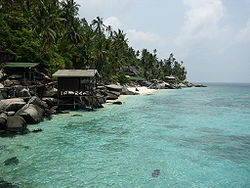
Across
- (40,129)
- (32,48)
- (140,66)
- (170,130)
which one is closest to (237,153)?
(170,130)

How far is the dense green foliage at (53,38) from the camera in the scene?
25.4 metres

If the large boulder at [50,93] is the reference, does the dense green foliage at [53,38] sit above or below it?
above

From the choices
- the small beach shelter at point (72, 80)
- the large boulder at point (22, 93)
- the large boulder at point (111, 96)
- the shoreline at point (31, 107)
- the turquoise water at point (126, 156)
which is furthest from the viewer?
the large boulder at point (111, 96)

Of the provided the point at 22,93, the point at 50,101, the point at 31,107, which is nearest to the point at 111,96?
the point at 50,101

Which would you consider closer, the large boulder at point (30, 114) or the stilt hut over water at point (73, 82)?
the large boulder at point (30, 114)

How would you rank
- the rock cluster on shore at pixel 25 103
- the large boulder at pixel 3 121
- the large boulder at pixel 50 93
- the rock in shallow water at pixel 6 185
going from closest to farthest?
the rock in shallow water at pixel 6 185 → the large boulder at pixel 3 121 → the rock cluster on shore at pixel 25 103 → the large boulder at pixel 50 93

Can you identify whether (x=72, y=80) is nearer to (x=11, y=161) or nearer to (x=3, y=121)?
(x=3, y=121)

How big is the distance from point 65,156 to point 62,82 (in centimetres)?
1413

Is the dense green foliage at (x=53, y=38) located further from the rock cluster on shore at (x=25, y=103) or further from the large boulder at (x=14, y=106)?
the large boulder at (x=14, y=106)

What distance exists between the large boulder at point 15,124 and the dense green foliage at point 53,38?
22.7 feet

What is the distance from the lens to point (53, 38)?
1201 inches

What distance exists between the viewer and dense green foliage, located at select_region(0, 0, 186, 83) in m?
25.4

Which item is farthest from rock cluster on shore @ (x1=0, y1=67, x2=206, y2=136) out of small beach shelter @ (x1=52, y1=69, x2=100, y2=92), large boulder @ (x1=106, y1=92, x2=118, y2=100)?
small beach shelter @ (x1=52, y1=69, x2=100, y2=92)

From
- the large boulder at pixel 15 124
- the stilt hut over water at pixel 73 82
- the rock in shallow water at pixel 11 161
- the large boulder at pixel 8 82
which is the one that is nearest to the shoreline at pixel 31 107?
the large boulder at pixel 15 124
